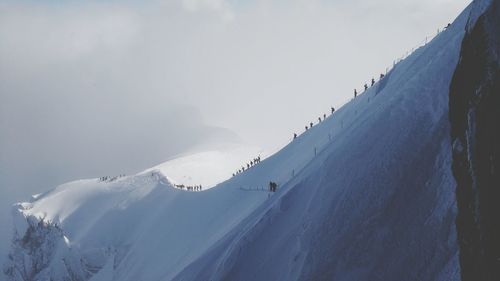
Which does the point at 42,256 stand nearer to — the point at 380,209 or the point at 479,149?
the point at 380,209

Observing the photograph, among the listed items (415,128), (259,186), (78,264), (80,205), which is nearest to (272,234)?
(415,128)

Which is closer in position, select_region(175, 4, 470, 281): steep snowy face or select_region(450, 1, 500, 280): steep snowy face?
select_region(450, 1, 500, 280): steep snowy face

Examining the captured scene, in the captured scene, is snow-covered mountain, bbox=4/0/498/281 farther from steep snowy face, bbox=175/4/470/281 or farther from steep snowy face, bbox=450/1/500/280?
steep snowy face, bbox=450/1/500/280

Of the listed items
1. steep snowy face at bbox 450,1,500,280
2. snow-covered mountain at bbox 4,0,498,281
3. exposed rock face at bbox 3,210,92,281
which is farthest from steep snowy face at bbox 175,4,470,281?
exposed rock face at bbox 3,210,92,281

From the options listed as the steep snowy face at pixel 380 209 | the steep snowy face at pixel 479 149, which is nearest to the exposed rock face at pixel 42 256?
the steep snowy face at pixel 380 209

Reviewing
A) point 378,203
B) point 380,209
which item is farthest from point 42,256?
point 380,209

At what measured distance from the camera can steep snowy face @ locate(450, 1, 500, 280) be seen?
10570 millimetres

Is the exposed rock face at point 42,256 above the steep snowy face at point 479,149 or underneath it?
underneath

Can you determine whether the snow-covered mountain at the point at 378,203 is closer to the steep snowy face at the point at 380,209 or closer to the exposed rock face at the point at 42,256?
the steep snowy face at the point at 380,209

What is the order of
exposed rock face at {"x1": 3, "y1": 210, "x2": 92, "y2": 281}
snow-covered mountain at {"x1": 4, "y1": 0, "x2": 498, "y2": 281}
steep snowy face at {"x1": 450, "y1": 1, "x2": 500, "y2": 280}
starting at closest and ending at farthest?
steep snowy face at {"x1": 450, "y1": 1, "x2": 500, "y2": 280}
snow-covered mountain at {"x1": 4, "y1": 0, "x2": 498, "y2": 281}
exposed rock face at {"x1": 3, "y1": 210, "x2": 92, "y2": 281}

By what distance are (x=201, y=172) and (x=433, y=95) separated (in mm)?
Result: 126835

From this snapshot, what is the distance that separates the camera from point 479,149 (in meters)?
11.1

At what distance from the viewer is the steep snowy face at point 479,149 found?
10.6 m

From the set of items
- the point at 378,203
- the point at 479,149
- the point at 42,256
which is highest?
the point at 479,149
